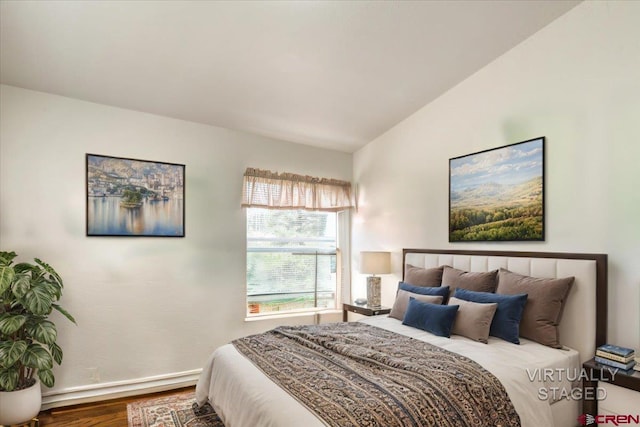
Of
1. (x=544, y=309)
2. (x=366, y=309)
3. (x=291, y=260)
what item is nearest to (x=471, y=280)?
(x=544, y=309)

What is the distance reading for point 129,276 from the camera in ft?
11.2

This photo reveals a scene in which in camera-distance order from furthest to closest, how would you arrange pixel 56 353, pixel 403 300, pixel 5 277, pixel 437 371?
pixel 403 300 → pixel 56 353 → pixel 5 277 → pixel 437 371

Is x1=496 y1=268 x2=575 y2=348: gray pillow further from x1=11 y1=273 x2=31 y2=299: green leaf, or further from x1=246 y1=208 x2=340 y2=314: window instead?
x1=11 y1=273 x2=31 y2=299: green leaf

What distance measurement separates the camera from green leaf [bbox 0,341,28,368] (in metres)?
2.46

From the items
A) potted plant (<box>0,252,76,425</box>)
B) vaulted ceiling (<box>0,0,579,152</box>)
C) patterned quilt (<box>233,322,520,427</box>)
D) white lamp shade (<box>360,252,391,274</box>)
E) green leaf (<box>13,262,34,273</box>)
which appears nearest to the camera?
patterned quilt (<box>233,322,520,427</box>)

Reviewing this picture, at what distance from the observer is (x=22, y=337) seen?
2.76 meters

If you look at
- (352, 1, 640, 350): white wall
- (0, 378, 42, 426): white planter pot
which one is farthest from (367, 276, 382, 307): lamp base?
(0, 378, 42, 426): white planter pot

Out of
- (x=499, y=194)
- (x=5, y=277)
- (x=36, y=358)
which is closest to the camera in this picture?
(x=5, y=277)

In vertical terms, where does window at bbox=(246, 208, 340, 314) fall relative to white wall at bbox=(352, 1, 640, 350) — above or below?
below

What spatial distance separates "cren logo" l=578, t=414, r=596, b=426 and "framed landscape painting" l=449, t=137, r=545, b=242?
119 centimetres

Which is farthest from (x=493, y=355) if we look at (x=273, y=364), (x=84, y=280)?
(x=84, y=280)

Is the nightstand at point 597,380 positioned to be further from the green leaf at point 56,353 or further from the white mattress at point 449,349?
the green leaf at point 56,353

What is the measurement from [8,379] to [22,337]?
341 millimetres

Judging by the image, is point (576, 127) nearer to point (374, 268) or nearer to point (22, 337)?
point (374, 268)
